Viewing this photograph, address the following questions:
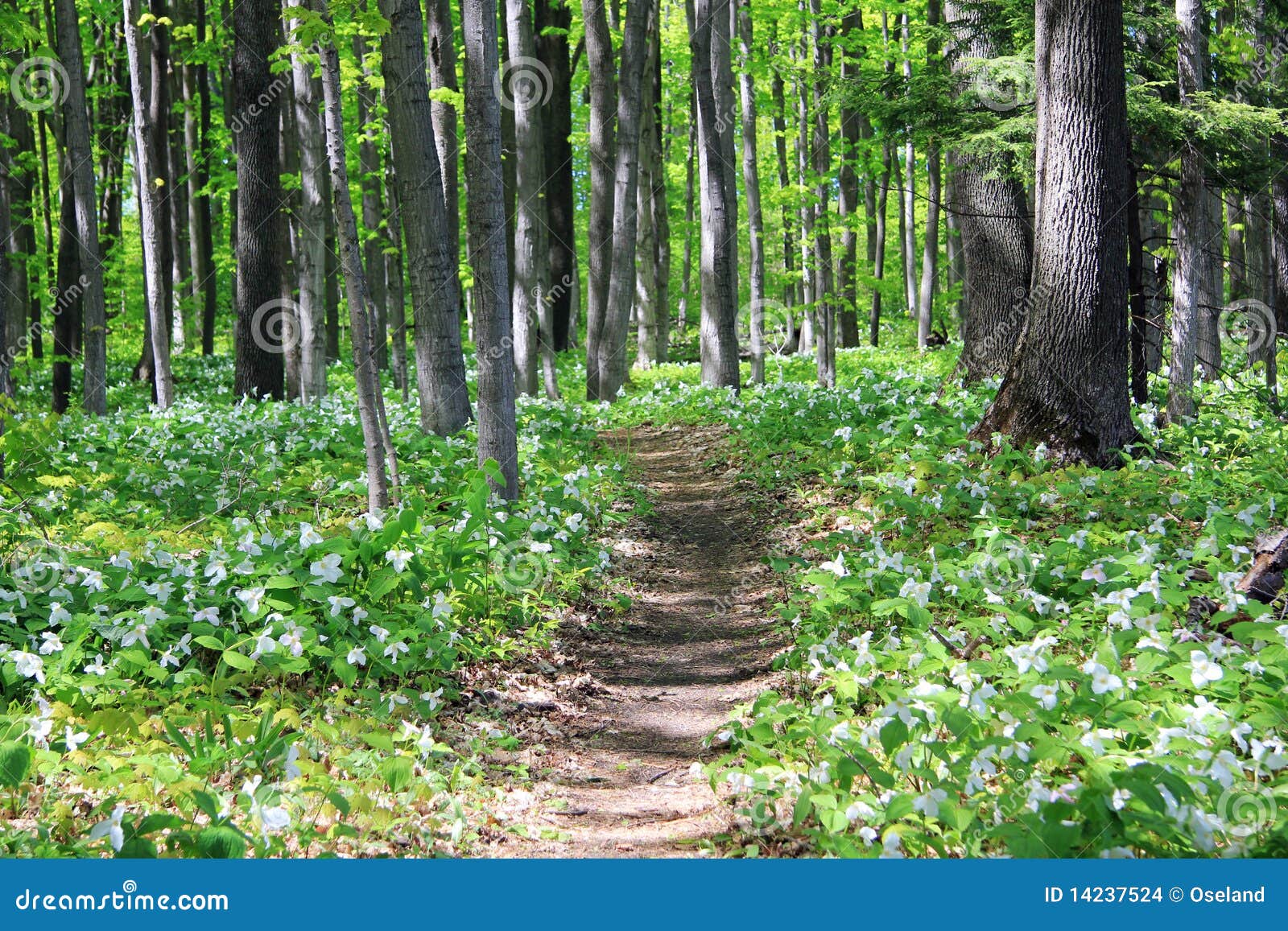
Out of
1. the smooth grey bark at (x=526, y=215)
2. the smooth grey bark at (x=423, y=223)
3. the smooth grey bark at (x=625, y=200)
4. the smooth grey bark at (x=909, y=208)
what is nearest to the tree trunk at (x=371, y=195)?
the smooth grey bark at (x=526, y=215)

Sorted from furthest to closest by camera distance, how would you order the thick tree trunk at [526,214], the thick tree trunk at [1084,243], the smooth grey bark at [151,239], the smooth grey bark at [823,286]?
1. the smooth grey bark at [823,286]
2. the smooth grey bark at [151,239]
3. the thick tree trunk at [526,214]
4. the thick tree trunk at [1084,243]

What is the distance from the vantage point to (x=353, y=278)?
5.84 m

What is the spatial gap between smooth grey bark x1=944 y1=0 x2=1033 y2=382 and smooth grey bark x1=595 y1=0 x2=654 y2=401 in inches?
166

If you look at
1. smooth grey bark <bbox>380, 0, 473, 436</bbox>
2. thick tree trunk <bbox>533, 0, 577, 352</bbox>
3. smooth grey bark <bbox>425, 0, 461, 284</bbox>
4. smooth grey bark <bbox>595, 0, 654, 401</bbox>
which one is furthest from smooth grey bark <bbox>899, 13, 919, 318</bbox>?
smooth grey bark <bbox>380, 0, 473, 436</bbox>

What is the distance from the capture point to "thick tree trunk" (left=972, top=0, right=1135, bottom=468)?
6844 mm

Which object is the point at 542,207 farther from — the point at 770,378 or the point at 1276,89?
the point at 1276,89

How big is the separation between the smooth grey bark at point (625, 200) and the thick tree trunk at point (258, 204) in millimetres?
4160

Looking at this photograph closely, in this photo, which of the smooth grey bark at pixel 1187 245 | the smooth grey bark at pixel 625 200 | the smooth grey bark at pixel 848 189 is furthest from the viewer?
the smooth grey bark at pixel 848 189

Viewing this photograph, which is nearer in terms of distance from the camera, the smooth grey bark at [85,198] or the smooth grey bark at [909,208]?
the smooth grey bark at [85,198]

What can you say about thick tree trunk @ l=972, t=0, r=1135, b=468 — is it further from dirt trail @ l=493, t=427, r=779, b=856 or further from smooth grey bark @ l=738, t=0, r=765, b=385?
smooth grey bark @ l=738, t=0, r=765, b=385

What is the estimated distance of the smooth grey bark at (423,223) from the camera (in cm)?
754

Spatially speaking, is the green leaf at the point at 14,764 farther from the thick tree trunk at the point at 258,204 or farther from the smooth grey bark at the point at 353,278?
the thick tree trunk at the point at 258,204

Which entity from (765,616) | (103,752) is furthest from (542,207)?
(103,752)

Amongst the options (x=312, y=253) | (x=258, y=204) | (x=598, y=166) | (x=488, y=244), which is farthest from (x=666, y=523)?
(x=598, y=166)
